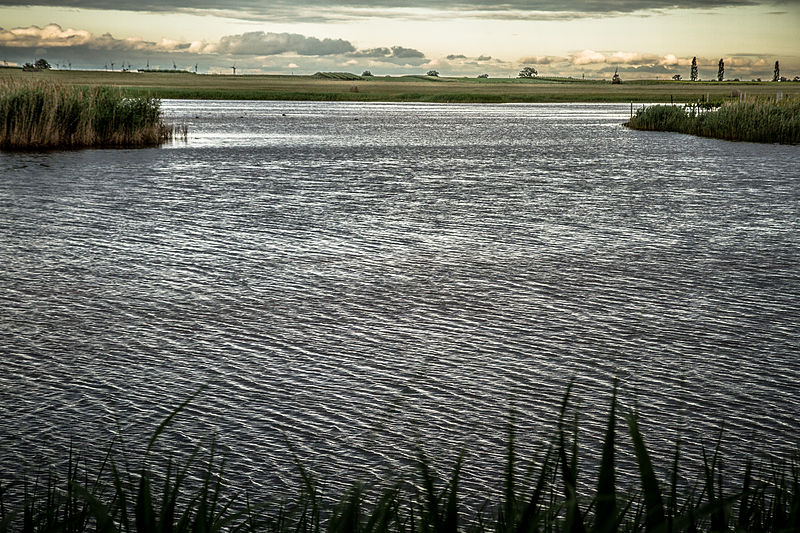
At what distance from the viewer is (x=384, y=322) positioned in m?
7.70

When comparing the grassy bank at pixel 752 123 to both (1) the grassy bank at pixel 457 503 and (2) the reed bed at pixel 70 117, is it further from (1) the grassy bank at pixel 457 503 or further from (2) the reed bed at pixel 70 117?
(1) the grassy bank at pixel 457 503

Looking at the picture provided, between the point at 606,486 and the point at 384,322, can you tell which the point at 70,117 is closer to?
the point at 384,322

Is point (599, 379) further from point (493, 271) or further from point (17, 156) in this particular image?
point (17, 156)

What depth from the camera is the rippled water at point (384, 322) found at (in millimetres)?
5254

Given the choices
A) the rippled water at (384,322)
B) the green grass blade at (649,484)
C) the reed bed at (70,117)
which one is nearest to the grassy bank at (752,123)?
the rippled water at (384,322)

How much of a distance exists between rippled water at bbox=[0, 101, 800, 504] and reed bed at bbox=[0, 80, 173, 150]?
10.1 metres

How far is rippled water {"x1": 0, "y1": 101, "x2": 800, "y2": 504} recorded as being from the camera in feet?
17.2

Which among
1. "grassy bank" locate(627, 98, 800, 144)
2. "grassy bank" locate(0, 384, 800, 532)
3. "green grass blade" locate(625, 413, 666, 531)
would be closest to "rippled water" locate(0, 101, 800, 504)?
"grassy bank" locate(0, 384, 800, 532)

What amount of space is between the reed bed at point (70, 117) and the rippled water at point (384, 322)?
10106mm

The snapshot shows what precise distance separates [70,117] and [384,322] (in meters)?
23.5

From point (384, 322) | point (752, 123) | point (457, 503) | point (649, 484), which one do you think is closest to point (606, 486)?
point (649, 484)

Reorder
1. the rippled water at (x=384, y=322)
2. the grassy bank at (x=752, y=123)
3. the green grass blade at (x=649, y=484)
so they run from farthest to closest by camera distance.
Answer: the grassy bank at (x=752, y=123)
the rippled water at (x=384, y=322)
the green grass blade at (x=649, y=484)

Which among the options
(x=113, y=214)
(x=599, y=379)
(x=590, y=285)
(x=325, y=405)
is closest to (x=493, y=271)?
(x=590, y=285)

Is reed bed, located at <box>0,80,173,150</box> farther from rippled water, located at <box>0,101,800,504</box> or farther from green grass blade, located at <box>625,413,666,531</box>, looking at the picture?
green grass blade, located at <box>625,413,666,531</box>
